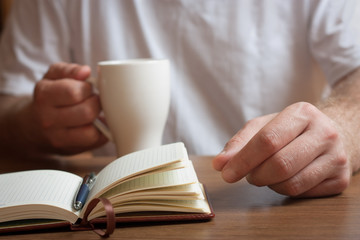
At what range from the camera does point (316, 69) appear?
1.22 meters

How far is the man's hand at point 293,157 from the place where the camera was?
575 millimetres

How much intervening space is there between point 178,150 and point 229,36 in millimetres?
671

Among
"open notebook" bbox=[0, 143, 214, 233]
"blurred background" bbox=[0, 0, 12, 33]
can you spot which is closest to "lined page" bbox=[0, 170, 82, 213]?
"open notebook" bbox=[0, 143, 214, 233]

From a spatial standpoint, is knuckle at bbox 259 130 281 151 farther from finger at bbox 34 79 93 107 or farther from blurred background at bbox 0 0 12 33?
blurred background at bbox 0 0 12 33

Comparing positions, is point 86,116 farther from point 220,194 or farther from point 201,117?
point 201,117

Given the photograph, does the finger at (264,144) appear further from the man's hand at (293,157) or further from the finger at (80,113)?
the finger at (80,113)

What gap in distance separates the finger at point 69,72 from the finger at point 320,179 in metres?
0.44

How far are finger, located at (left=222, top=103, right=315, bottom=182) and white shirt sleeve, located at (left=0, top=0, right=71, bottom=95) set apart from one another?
835 millimetres

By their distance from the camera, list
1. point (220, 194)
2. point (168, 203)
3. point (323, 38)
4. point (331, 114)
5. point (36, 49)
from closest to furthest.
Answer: point (168, 203) → point (220, 194) → point (331, 114) → point (323, 38) → point (36, 49)

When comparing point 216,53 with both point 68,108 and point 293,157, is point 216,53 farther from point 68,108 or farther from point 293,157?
point 293,157

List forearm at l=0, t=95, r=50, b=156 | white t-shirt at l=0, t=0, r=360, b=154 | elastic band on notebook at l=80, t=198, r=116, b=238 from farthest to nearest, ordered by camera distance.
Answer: white t-shirt at l=0, t=0, r=360, b=154
forearm at l=0, t=95, r=50, b=156
elastic band on notebook at l=80, t=198, r=116, b=238

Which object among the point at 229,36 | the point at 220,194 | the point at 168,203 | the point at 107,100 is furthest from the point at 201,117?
the point at 168,203

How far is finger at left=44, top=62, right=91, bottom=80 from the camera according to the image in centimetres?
87

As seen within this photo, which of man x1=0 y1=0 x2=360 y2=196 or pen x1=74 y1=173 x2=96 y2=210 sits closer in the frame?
pen x1=74 y1=173 x2=96 y2=210
